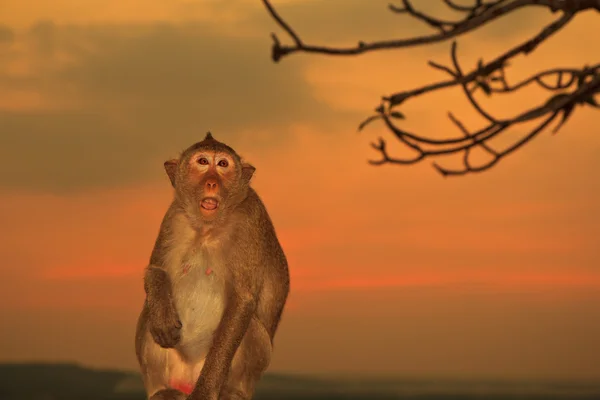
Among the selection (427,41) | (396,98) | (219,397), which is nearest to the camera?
(427,41)

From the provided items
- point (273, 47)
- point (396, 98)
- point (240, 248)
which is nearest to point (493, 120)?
point (396, 98)

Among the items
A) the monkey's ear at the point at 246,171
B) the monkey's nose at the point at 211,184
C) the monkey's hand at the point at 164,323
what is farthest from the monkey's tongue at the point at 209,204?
the monkey's hand at the point at 164,323

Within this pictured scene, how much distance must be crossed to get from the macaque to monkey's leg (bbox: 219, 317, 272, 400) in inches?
0.4

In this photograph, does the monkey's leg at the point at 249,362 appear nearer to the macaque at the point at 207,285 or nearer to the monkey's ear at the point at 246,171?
the macaque at the point at 207,285

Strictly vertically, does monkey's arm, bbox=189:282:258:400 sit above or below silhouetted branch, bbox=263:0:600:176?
below

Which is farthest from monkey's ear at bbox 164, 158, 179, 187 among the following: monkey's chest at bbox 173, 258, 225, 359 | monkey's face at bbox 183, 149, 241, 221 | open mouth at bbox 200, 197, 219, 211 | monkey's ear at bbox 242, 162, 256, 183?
monkey's chest at bbox 173, 258, 225, 359

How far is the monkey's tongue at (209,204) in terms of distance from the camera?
11156mm

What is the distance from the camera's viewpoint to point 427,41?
5.95m

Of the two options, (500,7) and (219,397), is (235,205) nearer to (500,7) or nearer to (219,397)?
(219,397)

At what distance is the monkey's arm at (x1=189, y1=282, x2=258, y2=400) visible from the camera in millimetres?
10648

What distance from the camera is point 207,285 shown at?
11.2 metres

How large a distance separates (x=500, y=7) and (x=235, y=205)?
5748 mm

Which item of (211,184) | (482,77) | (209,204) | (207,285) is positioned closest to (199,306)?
(207,285)

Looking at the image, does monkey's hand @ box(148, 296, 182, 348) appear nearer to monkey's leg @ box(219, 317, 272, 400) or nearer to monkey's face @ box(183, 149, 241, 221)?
monkey's leg @ box(219, 317, 272, 400)
